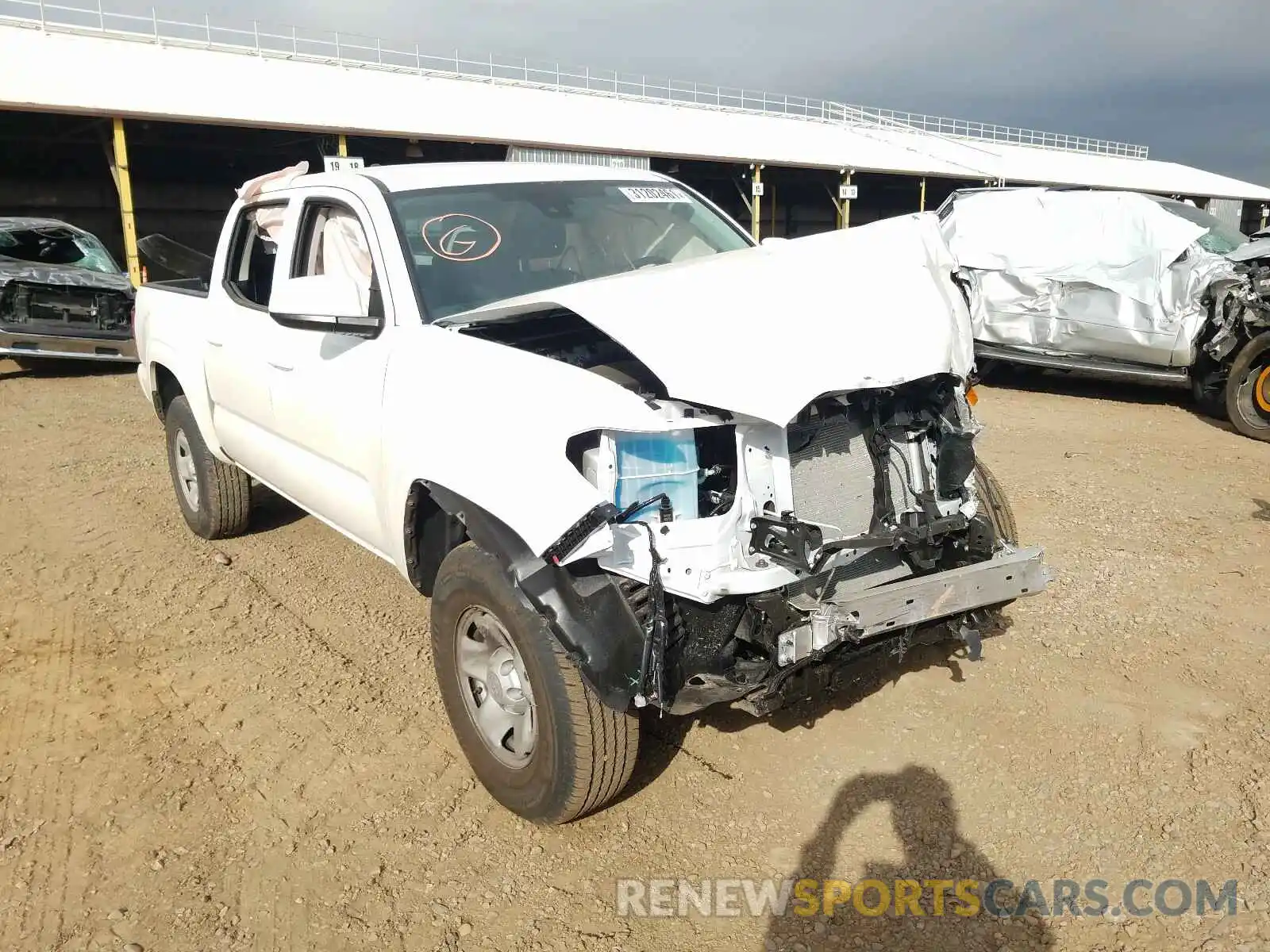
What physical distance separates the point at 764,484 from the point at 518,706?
1.10 m

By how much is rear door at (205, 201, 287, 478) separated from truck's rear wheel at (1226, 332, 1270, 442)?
790cm

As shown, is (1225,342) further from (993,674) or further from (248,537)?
(248,537)

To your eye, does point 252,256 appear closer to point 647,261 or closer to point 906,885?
point 647,261

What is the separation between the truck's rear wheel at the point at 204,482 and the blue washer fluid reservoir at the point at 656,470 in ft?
11.7

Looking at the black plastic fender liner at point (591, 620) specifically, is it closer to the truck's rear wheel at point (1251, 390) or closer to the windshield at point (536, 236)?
the windshield at point (536, 236)

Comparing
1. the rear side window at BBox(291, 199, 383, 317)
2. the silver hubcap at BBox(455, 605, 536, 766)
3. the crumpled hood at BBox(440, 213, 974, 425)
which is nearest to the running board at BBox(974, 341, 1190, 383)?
the crumpled hood at BBox(440, 213, 974, 425)

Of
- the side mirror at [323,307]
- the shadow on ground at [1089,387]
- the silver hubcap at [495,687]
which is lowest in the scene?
the silver hubcap at [495,687]

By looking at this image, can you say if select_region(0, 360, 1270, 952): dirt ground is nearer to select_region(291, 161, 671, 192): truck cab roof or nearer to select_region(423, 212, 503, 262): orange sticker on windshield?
select_region(423, 212, 503, 262): orange sticker on windshield

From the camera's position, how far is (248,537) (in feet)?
18.8

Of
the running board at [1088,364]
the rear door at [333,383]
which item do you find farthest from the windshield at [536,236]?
the running board at [1088,364]

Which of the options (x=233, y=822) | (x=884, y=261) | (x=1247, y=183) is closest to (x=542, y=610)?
(x=233, y=822)

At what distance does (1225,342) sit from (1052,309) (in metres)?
1.74

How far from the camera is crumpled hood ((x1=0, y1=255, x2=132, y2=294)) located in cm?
1093

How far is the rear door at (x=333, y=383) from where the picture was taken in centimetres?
338
